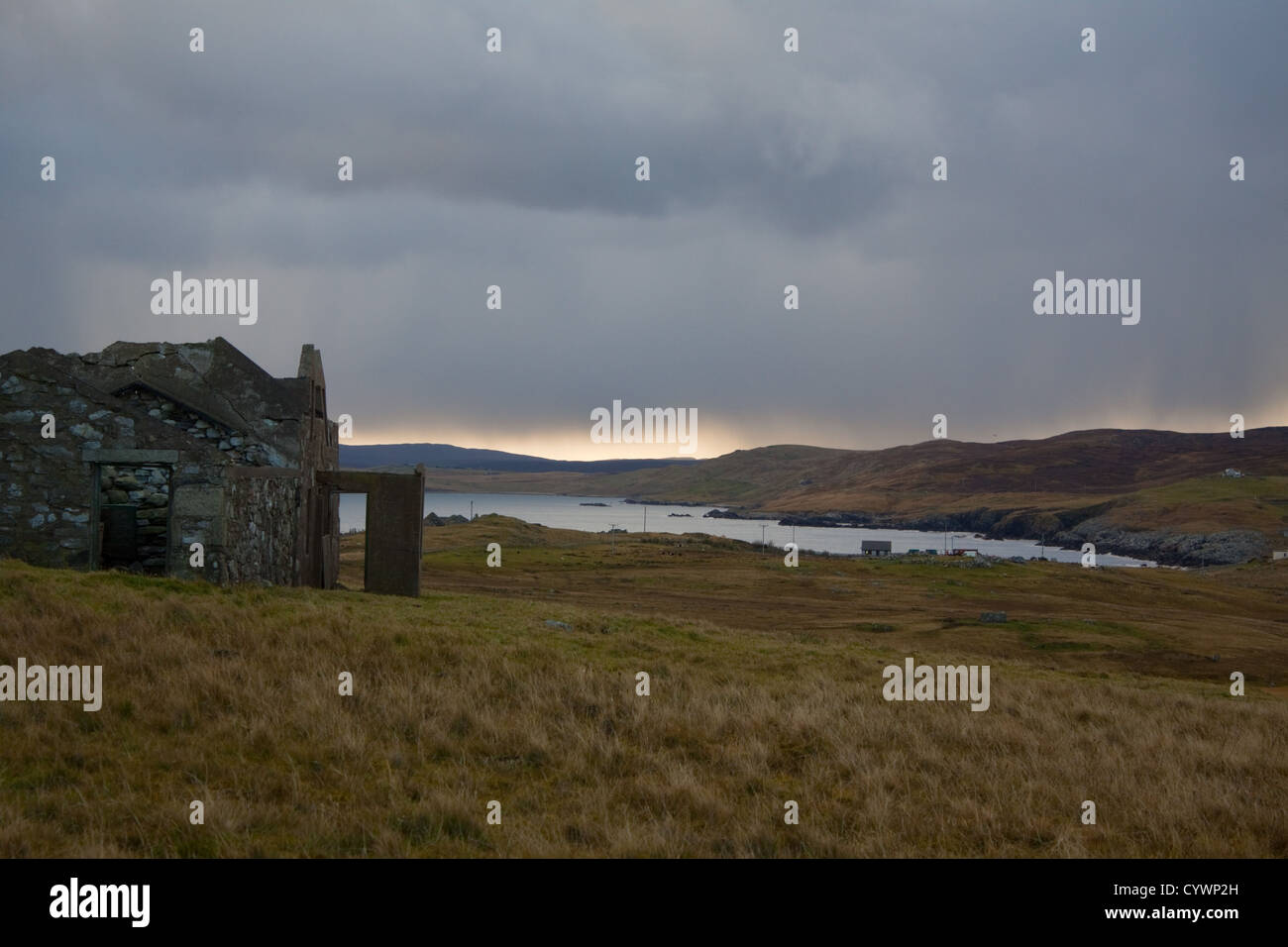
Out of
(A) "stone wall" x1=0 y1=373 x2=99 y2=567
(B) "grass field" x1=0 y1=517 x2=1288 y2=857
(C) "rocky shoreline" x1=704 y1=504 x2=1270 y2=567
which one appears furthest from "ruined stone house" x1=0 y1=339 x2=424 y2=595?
(C) "rocky shoreline" x1=704 y1=504 x2=1270 y2=567

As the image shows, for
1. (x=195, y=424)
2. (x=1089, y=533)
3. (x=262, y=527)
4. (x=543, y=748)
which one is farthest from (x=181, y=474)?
(x=1089, y=533)

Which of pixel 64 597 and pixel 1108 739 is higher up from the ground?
pixel 64 597

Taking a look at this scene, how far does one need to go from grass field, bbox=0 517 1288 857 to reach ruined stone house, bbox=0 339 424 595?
1.89 meters

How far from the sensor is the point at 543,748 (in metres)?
8.87

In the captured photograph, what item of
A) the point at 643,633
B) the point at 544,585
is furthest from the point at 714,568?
the point at 643,633

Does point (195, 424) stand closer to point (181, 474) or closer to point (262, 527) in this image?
point (181, 474)

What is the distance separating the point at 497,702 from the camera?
10.5m

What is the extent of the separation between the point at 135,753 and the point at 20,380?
40.8ft

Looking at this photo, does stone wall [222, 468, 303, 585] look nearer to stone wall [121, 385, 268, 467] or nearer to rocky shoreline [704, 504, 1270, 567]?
stone wall [121, 385, 268, 467]

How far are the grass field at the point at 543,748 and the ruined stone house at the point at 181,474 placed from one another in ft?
6.21

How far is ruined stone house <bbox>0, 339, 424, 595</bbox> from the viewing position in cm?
1695

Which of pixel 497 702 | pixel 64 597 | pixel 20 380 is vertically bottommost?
pixel 497 702

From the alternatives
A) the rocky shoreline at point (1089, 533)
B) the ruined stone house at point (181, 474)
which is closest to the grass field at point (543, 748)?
the ruined stone house at point (181, 474)
